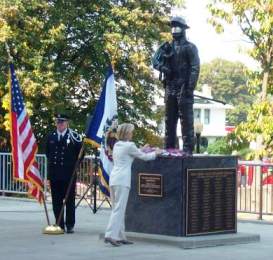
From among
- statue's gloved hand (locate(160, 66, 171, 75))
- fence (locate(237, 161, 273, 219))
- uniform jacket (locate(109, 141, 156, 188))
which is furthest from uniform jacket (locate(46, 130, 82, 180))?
fence (locate(237, 161, 273, 219))

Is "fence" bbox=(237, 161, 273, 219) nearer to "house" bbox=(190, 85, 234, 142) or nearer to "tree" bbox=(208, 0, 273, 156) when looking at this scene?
"tree" bbox=(208, 0, 273, 156)

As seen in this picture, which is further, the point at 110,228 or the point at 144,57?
the point at 144,57

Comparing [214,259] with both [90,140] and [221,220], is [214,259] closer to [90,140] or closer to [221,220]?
[221,220]

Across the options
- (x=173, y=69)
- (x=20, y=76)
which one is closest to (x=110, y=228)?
(x=173, y=69)

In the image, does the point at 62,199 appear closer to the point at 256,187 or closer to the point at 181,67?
the point at 181,67

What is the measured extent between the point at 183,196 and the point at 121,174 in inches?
40.4

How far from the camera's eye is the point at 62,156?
45.2 feet

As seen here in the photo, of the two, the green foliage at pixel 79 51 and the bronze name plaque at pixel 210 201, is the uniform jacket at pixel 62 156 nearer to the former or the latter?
the bronze name plaque at pixel 210 201

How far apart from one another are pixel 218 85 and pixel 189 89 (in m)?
128

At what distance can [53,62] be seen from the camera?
38.5 m

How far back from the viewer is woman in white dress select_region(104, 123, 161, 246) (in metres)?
12.0

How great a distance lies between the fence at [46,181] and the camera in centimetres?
1955

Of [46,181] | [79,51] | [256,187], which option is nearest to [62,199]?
[256,187]

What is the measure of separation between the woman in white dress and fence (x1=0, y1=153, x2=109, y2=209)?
19.4 ft
